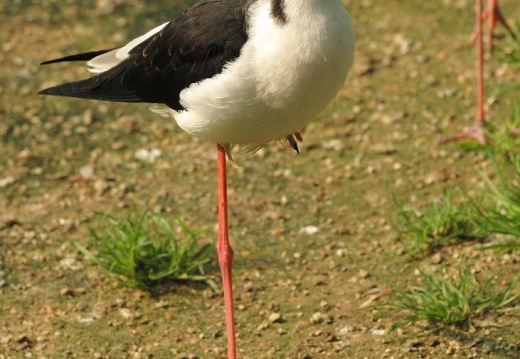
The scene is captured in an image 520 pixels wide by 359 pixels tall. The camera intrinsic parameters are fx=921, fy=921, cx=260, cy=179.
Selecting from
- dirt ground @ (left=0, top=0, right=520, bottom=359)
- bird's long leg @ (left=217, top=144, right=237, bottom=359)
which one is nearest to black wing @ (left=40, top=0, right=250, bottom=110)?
bird's long leg @ (left=217, top=144, right=237, bottom=359)

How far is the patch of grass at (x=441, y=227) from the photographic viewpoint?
4.77 m

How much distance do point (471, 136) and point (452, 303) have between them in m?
1.85

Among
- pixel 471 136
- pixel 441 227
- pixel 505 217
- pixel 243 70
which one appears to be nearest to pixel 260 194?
pixel 441 227

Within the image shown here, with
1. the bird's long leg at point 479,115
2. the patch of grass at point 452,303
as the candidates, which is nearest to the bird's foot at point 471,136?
the bird's long leg at point 479,115

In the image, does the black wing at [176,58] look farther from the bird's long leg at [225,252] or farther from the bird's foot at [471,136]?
the bird's foot at [471,136]

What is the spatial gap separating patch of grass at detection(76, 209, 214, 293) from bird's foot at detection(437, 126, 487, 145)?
1811mm

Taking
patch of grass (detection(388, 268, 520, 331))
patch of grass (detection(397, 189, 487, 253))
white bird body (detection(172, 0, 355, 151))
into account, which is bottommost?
patch of grass (detection(388, 268, 520, 331))

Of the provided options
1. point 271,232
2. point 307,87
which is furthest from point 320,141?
point 307,87

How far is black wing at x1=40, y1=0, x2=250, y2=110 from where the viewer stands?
3781mm

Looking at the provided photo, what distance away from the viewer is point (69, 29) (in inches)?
285

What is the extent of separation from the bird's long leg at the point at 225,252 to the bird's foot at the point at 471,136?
81.2 inches

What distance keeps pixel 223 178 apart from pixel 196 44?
0.65 m

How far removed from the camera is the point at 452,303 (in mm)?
4121

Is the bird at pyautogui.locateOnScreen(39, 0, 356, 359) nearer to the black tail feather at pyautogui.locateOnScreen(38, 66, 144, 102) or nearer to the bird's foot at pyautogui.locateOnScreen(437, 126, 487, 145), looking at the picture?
the black tail feather at pyautogui.locateOnScreen(38, 66, 144, 102)
